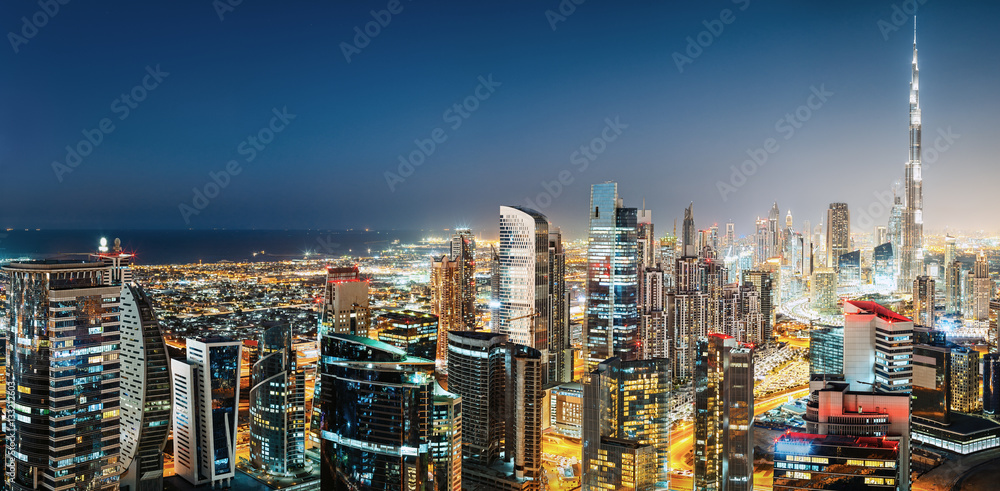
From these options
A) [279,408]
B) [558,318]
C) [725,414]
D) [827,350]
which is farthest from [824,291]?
[279,408]

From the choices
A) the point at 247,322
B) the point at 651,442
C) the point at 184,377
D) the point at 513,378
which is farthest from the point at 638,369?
the point at 247,322

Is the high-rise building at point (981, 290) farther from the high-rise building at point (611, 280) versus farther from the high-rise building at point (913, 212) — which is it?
the high-rise building at point (611, 280)

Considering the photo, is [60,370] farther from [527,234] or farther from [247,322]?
[527,234]

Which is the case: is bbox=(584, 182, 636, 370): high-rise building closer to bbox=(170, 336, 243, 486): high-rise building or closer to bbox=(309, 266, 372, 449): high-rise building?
bbox=(309, 266, 372, 449): high-rise building

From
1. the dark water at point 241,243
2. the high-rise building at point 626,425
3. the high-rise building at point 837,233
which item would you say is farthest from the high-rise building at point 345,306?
the high-rise building at point 837,233

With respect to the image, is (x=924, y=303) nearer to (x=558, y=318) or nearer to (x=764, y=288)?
(x=764, y=288)

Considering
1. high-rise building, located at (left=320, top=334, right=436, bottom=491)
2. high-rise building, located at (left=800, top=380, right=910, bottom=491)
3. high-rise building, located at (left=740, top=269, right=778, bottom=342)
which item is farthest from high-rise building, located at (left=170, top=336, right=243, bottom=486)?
high-rise building, located at (left=740, top=269, right=778, bottom=342)
